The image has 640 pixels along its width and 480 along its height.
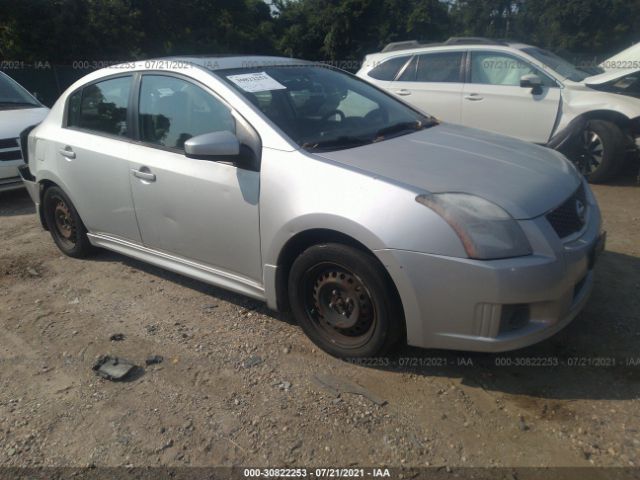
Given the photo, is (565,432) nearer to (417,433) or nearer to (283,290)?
(417,433)

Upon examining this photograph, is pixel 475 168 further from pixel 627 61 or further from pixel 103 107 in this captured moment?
pixel 627 61

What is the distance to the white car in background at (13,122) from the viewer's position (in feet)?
22.2

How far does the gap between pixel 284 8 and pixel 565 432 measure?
42023mm

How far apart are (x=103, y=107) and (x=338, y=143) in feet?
6.77

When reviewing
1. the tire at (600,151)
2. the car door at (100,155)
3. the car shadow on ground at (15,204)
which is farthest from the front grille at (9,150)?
the tire at (600,151)

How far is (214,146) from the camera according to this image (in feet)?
9.96

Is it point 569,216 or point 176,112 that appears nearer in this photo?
point 569,216

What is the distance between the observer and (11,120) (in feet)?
23.3

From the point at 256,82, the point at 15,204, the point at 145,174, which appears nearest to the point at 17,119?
the point at 15,204

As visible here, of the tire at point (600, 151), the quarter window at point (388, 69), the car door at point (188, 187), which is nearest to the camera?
A: the car door at point (188, 187)

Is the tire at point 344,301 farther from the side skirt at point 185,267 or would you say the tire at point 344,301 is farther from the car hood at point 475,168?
the car hood at point 475,168

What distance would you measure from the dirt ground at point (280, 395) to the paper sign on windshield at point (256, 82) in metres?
1.46

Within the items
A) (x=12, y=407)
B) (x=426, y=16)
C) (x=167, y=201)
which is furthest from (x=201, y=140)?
(x=426, y=16)

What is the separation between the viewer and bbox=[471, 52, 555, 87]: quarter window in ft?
23.0
